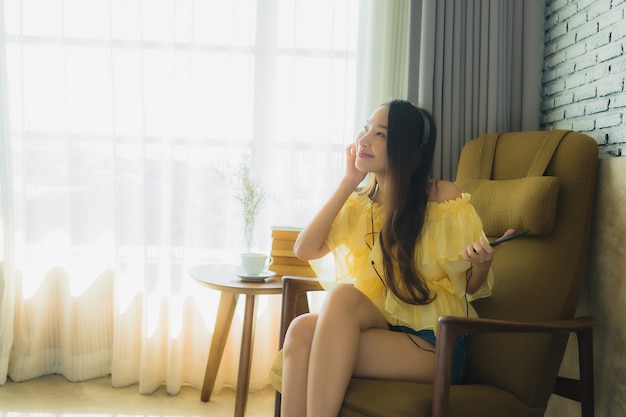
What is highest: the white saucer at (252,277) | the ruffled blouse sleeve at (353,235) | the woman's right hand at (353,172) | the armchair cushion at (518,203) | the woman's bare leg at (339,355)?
the woman's right hand at (353,172)

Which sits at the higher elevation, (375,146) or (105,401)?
(375,146)

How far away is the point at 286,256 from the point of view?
231cm

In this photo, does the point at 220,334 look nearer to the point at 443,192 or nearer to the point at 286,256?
the point at 286,256

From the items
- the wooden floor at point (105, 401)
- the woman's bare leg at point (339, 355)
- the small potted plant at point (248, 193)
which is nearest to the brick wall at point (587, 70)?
the woman's bare leg at point (339, 355)

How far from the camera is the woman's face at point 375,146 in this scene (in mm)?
1803

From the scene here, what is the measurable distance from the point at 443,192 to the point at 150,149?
1.33 metres

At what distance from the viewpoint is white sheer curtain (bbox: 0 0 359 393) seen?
2.54 meters

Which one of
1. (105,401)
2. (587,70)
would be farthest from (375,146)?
(105,401)

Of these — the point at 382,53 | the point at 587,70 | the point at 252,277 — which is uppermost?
the point at 382,53

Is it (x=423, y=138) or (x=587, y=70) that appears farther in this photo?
(x=587, y=70)

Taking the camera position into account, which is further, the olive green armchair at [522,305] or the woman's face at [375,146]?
the woman's face at [375,146]

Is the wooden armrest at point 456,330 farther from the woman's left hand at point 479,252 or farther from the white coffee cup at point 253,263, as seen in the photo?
the white coffee cup at point 253,263

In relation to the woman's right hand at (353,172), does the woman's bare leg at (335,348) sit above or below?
below

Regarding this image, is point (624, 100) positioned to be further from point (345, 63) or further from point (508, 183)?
point (345, 63)
